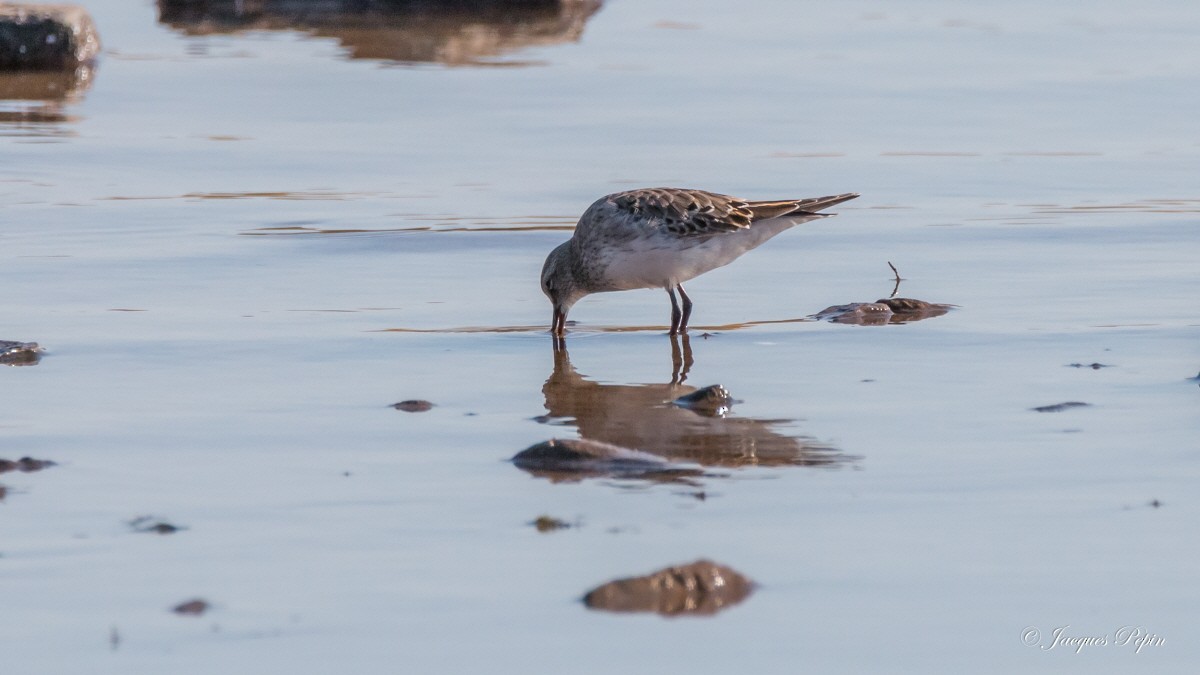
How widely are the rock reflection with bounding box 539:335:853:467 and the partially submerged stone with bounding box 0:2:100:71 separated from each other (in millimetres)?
9445

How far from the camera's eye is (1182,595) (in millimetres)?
4113

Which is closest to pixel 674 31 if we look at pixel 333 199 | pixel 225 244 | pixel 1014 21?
pixel 1014 21

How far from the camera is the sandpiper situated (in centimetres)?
766

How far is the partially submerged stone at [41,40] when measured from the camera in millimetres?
14719

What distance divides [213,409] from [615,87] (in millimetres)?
8710

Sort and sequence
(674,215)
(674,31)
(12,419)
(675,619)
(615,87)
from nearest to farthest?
(675,619), (12,419), (674,215), (615,87), (674,31)

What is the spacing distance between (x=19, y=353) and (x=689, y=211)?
2.89 m

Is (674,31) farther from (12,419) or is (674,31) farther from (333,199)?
(12,419)

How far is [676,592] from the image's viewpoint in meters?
4.08

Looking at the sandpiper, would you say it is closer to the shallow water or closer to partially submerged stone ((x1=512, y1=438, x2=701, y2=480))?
the shallow water

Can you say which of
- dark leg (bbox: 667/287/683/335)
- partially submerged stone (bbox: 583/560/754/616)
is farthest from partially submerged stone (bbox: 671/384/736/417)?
partially submerged stone (bbox: 583/560/754/616)

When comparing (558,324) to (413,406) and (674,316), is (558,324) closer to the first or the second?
(674,316)

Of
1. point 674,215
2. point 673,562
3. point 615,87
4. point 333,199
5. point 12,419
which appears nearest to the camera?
point 673,562

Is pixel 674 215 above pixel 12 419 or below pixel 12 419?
above
